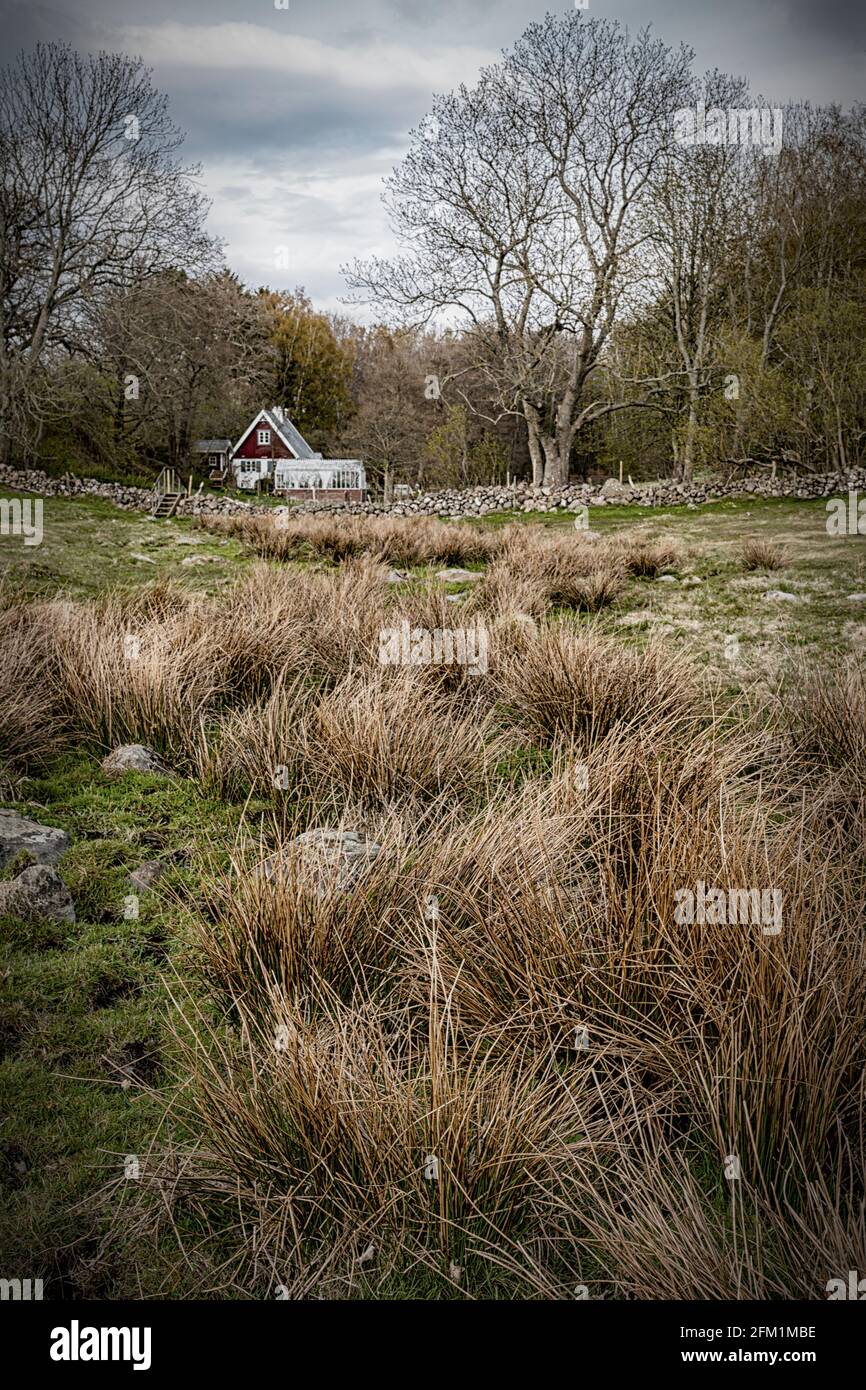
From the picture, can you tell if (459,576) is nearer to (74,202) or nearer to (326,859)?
(326,859)

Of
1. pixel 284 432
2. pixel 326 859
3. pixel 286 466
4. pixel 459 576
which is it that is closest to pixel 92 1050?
pixel 326 859

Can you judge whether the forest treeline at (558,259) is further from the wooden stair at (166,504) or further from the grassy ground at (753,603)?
the grassy ground at (753,603)

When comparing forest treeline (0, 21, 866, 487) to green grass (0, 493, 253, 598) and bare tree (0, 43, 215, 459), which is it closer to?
bare tree (0, 43, 215, 459)

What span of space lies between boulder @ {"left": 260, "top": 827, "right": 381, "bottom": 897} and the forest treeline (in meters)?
15.6

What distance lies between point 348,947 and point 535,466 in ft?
76.4

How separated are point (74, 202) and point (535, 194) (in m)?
10.7

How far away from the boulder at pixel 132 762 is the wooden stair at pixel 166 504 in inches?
609

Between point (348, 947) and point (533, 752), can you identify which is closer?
point (348, 947)

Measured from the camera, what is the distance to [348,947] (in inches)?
92.7
